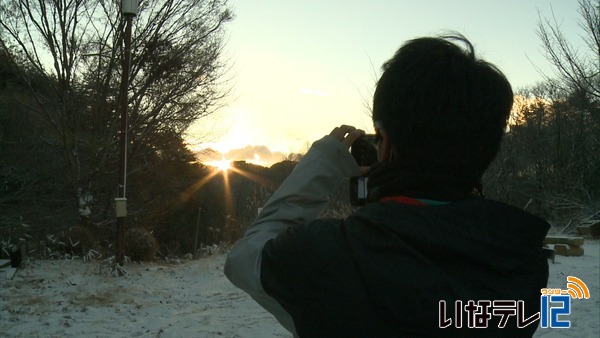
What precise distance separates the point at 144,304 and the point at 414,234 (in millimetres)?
7339

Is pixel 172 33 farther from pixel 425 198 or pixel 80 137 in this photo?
pixel 425 198

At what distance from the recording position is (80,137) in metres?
13.7

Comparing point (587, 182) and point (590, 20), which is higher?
point (590, 20)

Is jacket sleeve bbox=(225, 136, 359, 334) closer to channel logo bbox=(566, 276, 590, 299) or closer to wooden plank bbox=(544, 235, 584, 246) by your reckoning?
channel logo bbox=(566, 276, 590, 299)

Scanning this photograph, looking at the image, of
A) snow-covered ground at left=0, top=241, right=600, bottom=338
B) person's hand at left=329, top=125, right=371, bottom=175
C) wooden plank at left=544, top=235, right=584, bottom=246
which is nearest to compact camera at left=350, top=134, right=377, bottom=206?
person's hand at left=329, top=125, right=371, bottom=175

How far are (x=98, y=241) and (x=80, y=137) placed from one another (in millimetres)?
2466

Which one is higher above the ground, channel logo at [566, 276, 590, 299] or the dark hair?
the dark hair

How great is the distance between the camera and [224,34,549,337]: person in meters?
0.99

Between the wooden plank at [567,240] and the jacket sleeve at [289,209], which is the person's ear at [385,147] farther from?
the wooden plank at [567,240]

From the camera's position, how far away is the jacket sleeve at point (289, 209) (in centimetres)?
110

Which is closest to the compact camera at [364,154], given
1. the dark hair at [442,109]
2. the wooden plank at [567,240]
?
the dark hair at [442,109]

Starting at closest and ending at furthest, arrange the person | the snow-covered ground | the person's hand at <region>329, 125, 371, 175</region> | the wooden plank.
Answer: the person
the person's hand at <region>329, 125, 371, 175</region>
the snow-covered ground
the wooden plank

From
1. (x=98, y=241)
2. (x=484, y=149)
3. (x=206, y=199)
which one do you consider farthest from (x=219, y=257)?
(x=484, y=149)

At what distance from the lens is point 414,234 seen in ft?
3.26
